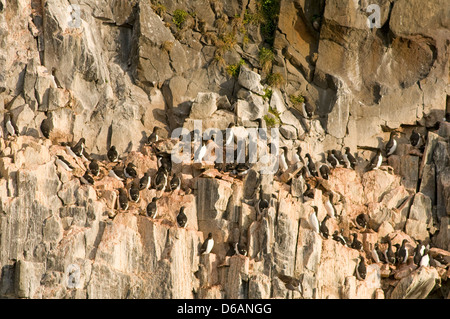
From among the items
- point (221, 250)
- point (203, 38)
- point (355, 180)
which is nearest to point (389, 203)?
point (355, 180)

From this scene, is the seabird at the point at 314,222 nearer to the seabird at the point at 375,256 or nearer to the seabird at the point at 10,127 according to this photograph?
the seabird at the point at 375,256

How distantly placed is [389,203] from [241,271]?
6.59 meters

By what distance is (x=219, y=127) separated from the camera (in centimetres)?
3288

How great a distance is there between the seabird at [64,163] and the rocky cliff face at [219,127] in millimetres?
226

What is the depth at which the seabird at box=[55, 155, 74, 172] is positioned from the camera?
94.4 feet

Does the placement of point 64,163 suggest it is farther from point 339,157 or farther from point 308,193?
point 339,157

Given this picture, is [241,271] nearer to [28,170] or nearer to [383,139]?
[28,170]

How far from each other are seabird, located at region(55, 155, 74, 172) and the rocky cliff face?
0.23 m

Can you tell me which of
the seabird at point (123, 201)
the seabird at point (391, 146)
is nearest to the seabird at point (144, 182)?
the seabird at point (123, 201)

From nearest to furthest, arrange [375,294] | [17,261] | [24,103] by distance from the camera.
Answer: [17,261] → [375,294] → [24,103]

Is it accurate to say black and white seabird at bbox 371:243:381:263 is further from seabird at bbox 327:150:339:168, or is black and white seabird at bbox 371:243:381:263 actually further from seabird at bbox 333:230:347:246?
seabird at bbox 327:150:339:168

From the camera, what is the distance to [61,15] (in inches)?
1287

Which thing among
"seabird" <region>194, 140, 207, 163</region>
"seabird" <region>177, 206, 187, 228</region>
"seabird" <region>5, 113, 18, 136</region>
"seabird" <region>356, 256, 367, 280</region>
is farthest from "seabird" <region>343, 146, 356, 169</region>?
A: "seabird" <region>5, 113, 18, 136</region>

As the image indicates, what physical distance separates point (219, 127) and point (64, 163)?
6.18 metres
